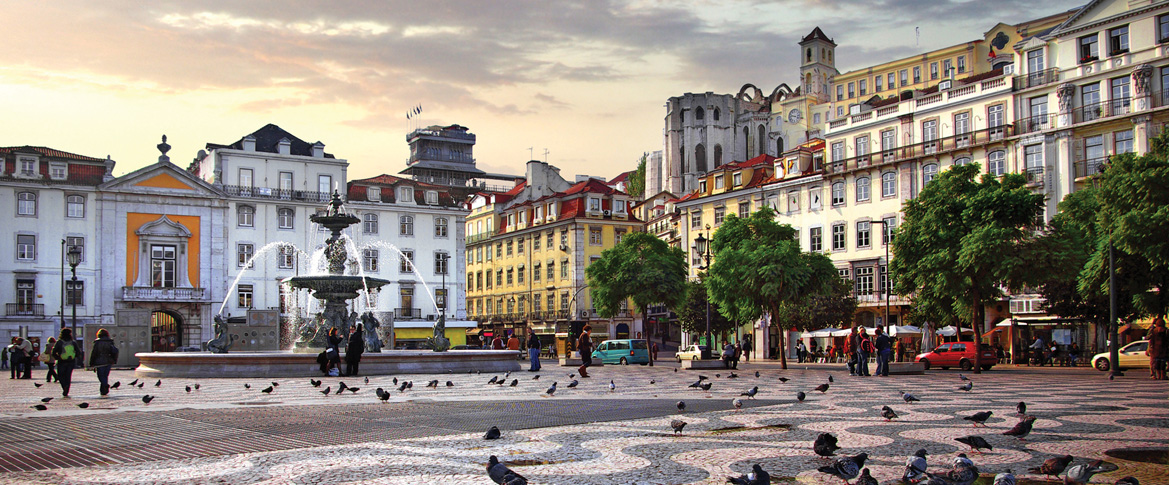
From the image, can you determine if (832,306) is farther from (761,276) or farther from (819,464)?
(819,464)

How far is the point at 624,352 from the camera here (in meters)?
43.8

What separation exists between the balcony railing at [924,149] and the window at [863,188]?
779 mm

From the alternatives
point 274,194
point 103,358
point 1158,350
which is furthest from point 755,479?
point 274,194

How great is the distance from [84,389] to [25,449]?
13.2 m

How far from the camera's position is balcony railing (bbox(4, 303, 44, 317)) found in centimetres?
5066

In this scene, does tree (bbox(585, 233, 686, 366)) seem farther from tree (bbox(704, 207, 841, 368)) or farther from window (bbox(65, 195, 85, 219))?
window (bbox(65, 195, 85, 219))

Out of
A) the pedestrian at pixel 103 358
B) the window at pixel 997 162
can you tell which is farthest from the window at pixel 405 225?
the pedestrian at pixel 103 358

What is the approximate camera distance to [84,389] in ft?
69.2

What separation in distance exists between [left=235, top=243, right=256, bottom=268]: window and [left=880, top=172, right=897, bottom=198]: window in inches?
1393

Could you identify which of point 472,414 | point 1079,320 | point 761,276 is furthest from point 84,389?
point 1079,320

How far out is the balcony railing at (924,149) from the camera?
47.3 meters

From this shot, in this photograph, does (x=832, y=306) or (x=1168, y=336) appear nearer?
(x=1168, y=336)

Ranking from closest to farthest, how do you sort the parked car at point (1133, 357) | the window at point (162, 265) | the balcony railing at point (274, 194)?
1. the parked car at point (1133, 357)
2. the window at point (162, 265)
3. the balcony railing at point (274, 194)

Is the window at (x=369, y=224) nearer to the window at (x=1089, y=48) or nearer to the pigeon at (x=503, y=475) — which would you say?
the window at (x=1089, y=48)
